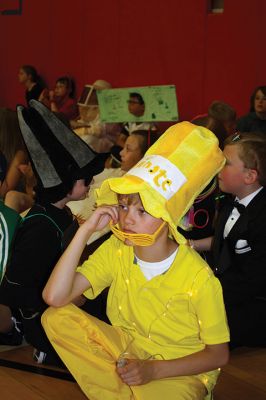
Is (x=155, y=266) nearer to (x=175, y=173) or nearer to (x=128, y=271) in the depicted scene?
(x=128, y=271)

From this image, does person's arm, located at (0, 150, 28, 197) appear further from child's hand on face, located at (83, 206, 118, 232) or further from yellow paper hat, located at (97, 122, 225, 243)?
yellow paper hat, located at (97, 122, 225, 243)

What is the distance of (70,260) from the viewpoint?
2.22 metres

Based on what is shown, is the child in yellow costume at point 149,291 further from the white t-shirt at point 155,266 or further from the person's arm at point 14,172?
the person's arm at point 14,172

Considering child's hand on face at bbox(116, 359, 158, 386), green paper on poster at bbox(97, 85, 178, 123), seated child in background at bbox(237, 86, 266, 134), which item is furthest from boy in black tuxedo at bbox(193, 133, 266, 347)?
seated child in background at bbox(237, 86, 266, 134)

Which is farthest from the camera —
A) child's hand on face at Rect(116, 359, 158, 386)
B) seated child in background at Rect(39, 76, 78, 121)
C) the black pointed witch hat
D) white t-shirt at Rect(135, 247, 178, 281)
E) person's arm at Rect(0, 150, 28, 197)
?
seated child in background at Rect(39, 76, 78, 121)

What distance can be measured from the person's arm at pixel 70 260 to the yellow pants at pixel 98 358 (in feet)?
0.30

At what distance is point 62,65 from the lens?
9.37m

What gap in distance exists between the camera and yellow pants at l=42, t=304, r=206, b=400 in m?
2.26

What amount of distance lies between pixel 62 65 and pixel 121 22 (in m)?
1.49

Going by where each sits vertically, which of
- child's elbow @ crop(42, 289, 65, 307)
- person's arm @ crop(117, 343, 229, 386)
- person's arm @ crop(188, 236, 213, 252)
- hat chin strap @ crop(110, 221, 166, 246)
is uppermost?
hat chin strap @ crop(110, 221, 166, 246)

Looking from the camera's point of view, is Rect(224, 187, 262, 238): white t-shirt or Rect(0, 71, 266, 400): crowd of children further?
Rect(224, 187, 262, 238): white t-shirt

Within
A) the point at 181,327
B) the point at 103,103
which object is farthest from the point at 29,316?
the point at 103,103

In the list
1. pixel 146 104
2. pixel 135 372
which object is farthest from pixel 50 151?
pixel 146 104

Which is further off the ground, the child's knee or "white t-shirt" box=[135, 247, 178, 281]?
"white t-shirt" box=[135, 247, 178, 281]
